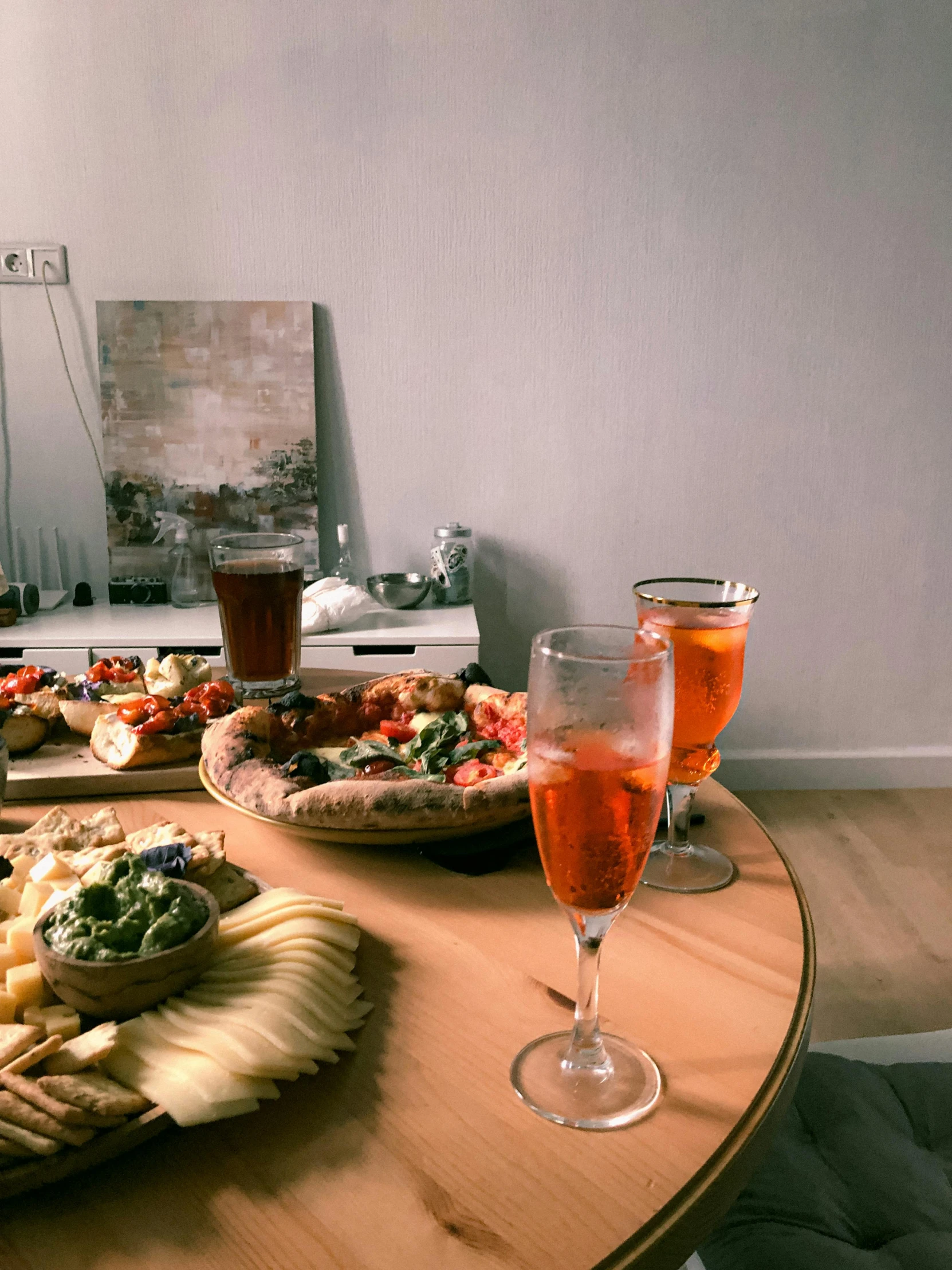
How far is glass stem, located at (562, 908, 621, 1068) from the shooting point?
0.59 meters

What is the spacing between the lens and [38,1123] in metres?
0.49

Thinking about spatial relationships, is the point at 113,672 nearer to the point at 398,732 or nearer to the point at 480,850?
the point at 398,732

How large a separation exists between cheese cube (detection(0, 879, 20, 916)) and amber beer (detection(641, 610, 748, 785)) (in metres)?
0.55

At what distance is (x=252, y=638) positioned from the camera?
4.09ft

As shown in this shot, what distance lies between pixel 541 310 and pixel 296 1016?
98.0 inches

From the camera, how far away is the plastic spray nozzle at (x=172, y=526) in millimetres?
2740

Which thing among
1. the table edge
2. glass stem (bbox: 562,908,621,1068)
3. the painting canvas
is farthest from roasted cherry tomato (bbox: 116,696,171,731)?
the painting canvas

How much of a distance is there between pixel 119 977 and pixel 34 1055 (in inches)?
2.4

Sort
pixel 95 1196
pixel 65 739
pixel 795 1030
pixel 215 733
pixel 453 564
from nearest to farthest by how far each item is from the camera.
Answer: pixel 95 1196
pixel 795 1030
pixel 215 733
pixel 65 739
pixel 453 564

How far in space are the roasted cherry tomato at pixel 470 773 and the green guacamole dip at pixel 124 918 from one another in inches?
13.6

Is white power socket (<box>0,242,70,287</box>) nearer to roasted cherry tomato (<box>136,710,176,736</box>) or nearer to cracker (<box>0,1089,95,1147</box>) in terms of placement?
roasted cherry tomato (<box>136,710,176,736</box>)

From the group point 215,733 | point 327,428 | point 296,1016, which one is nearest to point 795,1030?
point 296,1016

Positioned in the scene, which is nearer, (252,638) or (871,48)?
(252,638)

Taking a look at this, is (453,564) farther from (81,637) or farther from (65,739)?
(65,739)
